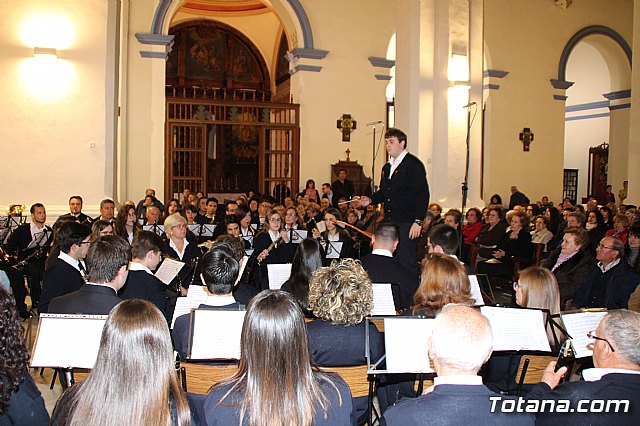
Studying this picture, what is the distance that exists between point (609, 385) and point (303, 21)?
13.3 meters

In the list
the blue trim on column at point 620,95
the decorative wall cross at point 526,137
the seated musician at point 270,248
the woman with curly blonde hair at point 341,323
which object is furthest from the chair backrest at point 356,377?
the blue trim on column at point 620,95

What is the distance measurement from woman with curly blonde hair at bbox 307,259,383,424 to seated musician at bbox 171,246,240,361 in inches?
20.1

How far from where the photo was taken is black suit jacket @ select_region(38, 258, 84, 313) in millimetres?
4664

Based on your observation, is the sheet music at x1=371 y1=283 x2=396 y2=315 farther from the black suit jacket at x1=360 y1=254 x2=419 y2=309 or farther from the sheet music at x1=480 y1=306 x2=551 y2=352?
the sheet music at x1=480 y1=306 x2=551 y2=352

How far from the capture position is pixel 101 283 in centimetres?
363

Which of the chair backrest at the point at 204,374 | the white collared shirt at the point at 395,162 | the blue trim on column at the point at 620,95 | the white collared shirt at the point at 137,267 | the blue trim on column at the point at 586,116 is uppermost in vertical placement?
the blue trim on column at the point at 620,95

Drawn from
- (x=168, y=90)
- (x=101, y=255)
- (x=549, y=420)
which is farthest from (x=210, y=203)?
(x=168, y=90)

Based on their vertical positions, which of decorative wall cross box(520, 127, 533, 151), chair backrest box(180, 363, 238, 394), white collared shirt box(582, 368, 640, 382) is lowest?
chair backrest box(180, 363, 238, 394)

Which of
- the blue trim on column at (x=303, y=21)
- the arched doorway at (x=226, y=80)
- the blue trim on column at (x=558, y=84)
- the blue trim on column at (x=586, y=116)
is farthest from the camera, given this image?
the blue trim on column at (x=586, y=116)

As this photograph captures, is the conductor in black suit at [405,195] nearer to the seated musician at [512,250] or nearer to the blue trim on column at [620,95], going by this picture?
the seated musician at [512,250]

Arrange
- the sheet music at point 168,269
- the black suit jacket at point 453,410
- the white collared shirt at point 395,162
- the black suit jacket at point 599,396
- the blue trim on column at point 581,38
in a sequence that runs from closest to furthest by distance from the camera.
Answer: the black suit jacket at point 453,410
the black suit jacket at point 599,396
the sheet music at point 168,269
the white collared shirt at point 395,162
the blue trim on column at point 581,38

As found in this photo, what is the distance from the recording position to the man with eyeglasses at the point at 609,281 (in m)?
5.35

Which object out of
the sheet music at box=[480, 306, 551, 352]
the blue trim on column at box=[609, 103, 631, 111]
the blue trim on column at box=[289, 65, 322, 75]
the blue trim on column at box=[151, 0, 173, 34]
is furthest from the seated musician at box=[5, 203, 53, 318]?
the blue trim on column at box=[609, 103, 631, 111]

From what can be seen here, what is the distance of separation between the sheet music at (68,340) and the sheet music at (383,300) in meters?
1.86
